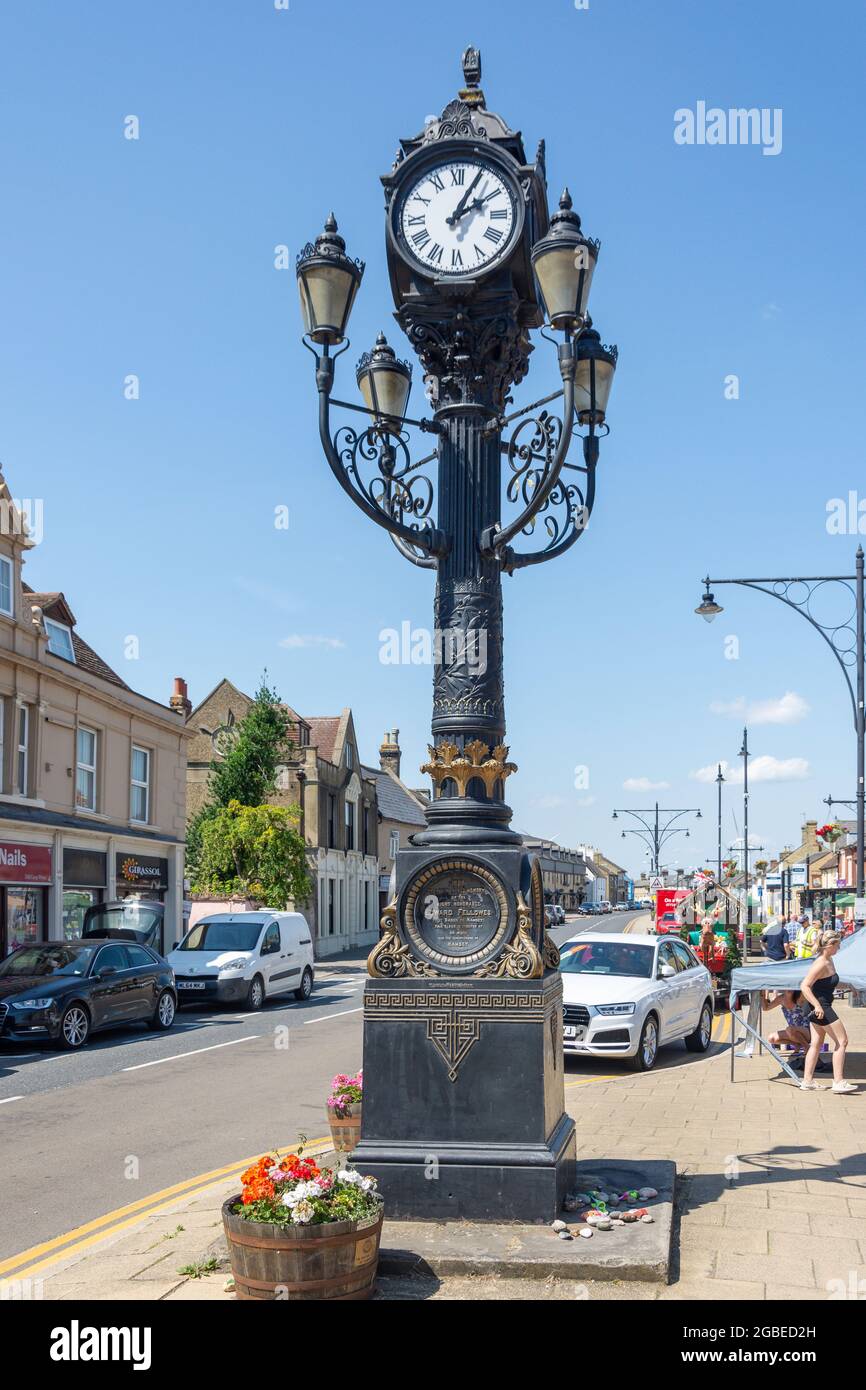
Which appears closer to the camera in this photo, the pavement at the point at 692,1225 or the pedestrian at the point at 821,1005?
the pavement at the point at 692,1225

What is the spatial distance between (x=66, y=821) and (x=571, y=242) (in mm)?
22658

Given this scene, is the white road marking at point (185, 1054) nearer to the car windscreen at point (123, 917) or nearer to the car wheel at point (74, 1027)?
the car wheel at point (74, 1027)

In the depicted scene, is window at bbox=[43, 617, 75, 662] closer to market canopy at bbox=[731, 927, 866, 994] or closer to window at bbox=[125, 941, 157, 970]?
window at bbox=[125, 941, 157, 970]

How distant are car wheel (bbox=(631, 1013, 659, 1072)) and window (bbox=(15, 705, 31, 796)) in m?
15.8

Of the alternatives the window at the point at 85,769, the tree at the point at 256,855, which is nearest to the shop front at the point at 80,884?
the window at the point at 85,769

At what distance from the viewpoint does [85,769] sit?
94.7ft

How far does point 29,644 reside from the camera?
85.2 ft

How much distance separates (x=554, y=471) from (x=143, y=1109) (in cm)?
847

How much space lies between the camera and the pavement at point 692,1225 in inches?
214

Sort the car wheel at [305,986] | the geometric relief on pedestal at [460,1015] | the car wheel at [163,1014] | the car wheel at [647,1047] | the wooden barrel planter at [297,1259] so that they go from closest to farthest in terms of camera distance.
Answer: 1. the wooden barrel planter at [297,1259]
2. the geometric relief on pedestal at [460,1015]
3. the car wheel at [647,1047]
4. the car wheel at [163,1014]
5. the car wheel at [305,986]

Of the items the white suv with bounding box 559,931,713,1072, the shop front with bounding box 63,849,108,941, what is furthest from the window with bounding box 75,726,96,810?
the white suv with bounding box 559,931,713,1072

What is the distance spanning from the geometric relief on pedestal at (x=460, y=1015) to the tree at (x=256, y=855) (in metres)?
29.9

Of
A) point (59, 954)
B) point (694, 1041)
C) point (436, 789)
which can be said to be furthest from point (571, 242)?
point (59, 954)
